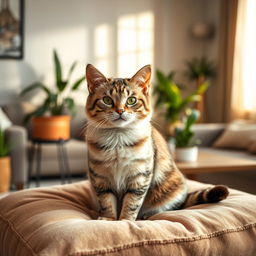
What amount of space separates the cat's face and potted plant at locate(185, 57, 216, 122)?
431 centimetres

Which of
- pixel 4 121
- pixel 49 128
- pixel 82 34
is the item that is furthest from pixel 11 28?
pixel 49 128

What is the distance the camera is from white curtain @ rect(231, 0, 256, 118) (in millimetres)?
5207

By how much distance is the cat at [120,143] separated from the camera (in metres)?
1.56

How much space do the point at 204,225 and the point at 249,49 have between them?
416cm

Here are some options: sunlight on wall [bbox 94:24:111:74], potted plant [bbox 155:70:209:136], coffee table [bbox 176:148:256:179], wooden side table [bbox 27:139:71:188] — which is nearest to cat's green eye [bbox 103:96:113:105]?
coffee table [bbox 176:148:256:179]

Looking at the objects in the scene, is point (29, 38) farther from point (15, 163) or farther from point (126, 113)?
point (126, 113)

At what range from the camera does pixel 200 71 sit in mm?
5879

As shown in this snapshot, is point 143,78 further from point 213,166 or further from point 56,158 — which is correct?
point 56,158

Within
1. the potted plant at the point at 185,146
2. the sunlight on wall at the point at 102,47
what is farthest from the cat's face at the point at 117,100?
the sunlight on wall at the point at 102,47

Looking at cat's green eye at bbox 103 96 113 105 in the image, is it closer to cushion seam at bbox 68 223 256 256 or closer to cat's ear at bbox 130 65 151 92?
cat's ear at bbox 130 65 151 92

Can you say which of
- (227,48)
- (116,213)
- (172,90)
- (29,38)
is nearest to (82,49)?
(29,38)

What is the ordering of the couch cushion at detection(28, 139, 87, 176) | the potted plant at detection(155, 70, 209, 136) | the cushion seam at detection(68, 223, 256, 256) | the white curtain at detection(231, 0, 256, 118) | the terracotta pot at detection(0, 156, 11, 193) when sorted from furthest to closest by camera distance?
the white curtain at detection(231, 0, 256, 118) < the potted plant at detection(155, 70, 209, 136) < the couch cushion at detection(28, 139, 87, 176) < the terracotta pot at detection(0, 156, 11, 193) < the cushion seam at detection(68, 223, 256, 256)

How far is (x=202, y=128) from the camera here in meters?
4.58

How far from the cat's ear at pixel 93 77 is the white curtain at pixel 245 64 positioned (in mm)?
3882
